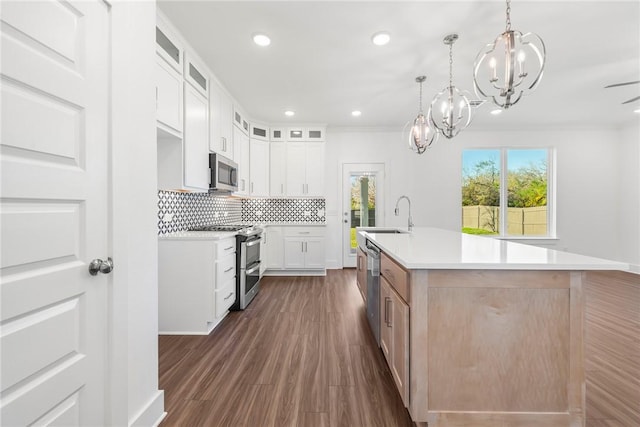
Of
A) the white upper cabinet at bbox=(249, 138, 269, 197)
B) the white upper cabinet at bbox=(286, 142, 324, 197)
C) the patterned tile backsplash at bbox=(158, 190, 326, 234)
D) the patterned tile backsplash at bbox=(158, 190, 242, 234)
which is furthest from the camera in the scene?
the white upper cabinet at bbox=(286, 142, 324, 197)

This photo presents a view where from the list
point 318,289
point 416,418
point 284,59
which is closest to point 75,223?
point 416,418

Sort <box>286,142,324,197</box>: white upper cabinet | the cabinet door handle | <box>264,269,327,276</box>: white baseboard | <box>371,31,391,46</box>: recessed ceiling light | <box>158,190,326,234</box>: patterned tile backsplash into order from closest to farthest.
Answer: the cabinet door handle
<box>371,31,391,46</box>: recessed ceiling light
<box>158,190,326,234</box>: patterned tile backsplash
<box>264,269,327,276</box>: white baseboard
<box>286,142,324,197</box>: white upper cabinet

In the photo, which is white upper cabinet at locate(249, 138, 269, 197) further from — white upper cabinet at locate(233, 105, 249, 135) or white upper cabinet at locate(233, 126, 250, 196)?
white upper cabinet at locate(233, 105, 249, 135)

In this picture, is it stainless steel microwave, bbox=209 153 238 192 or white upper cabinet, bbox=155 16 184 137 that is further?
stainless steel microwave, bbox=209 153 238 192

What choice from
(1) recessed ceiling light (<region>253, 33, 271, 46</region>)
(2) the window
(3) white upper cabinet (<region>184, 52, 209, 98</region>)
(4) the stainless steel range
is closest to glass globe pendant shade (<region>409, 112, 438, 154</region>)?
(1) recessed ceiling light (<region>253, 33, 271, 46</region>)

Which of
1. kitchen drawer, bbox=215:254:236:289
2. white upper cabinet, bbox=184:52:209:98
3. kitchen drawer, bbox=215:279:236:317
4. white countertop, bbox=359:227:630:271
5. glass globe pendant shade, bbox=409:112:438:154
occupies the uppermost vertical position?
white upper cabinet, bbox=184:52:209:98

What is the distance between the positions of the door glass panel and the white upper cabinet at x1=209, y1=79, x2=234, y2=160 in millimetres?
2465

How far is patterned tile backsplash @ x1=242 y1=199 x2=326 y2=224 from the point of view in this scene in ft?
16.6

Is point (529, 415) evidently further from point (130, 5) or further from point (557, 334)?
A: point (130, 5)

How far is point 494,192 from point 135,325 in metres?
5.85

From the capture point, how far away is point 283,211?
5.05 meters

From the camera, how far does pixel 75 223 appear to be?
103cm

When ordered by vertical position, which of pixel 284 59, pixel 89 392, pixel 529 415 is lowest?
pixel 529 415

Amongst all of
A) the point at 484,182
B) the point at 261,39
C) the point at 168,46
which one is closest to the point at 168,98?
the point at 168,46
